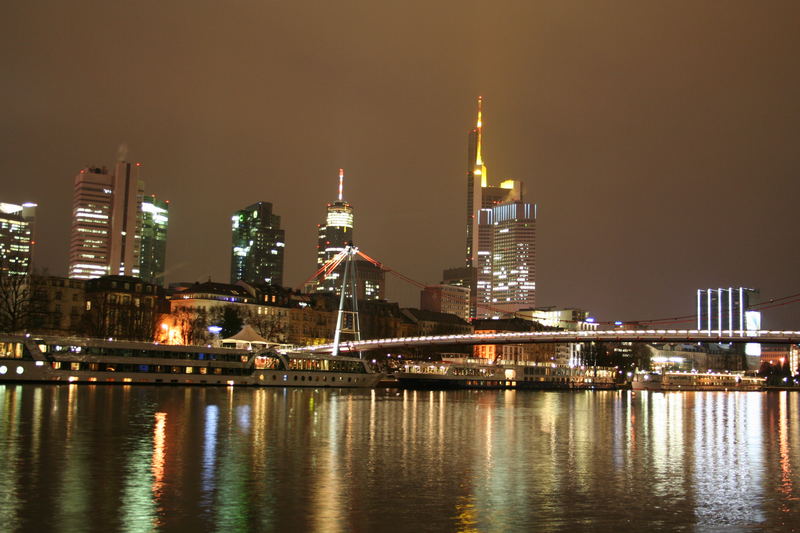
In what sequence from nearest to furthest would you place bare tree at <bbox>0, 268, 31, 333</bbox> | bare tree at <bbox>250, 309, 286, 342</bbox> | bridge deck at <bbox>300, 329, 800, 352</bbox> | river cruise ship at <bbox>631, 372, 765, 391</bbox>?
1. bare tree at <bbox>0, 268, 31, 333</bbox>
2. bridge deck at <bbox>300, 329, 800, 352</bbox>
3. bare tree at <bbox>250, 309, 286, 342</bbox>
4. river cruise ship at <bbox>631, 372, 765, 391</bbox>

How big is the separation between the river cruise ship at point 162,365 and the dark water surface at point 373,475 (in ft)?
95.6

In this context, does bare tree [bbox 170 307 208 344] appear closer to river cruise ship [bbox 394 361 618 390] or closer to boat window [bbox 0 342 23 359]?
river cruise ship [bbox 394 361 618 390]

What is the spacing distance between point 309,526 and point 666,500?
8084 mm

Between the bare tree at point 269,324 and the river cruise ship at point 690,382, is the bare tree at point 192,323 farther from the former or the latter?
the river cruise ship at point 690,382

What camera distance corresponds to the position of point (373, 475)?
2114 cm

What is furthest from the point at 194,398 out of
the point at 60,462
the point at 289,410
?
the point at 60,462

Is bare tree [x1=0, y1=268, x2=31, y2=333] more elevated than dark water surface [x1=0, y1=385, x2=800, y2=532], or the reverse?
bare tree [x1=0, y1=268, x2=31, y2=333]

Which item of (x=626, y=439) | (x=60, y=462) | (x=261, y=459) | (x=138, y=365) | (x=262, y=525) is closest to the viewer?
(x=262, y=525)

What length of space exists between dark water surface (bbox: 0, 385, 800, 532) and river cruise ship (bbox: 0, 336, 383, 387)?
95.6 feet

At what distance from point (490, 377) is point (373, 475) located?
89.6 meters

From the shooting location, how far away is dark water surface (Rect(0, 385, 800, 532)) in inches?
632

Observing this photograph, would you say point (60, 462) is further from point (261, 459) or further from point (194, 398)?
point (194, 398)

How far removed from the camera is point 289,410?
43.8m

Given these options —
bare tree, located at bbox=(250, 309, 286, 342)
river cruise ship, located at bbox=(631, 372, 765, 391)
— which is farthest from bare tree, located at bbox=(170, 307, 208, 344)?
river cruise ship, located at bbox=(631, 372, 765, 391)
